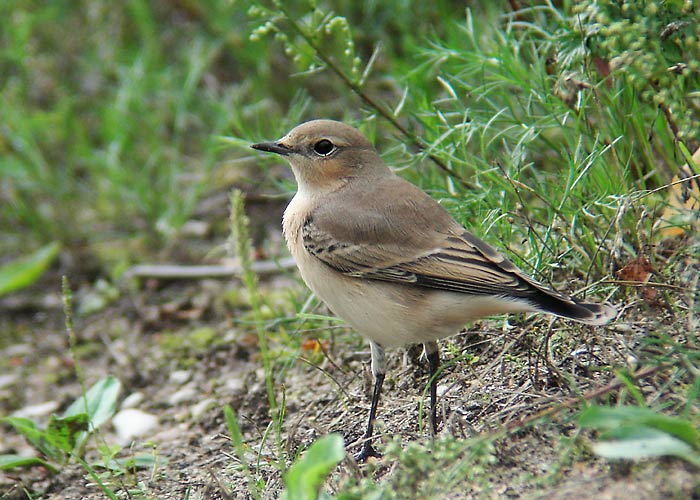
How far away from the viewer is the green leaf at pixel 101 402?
14.6 ft

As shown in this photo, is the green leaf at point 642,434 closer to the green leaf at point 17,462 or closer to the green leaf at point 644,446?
the green leaf at point 644,446

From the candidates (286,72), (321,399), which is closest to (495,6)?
(286,72)

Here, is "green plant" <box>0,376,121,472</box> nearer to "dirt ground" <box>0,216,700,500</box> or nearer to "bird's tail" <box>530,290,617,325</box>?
"dirt ground" <box>0,216,700,500</box>

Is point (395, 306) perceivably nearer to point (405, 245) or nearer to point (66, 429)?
point (405, 245)

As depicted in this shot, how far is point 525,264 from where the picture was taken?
4.18 metres

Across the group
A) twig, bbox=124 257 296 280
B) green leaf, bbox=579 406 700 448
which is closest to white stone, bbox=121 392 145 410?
twig, bbox=124 257 296 280

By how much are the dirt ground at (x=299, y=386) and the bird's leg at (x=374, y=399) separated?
8 centimetres

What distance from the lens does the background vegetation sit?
12.1 feet

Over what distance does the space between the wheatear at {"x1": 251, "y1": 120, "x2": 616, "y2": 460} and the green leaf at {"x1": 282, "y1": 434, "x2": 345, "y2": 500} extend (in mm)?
911

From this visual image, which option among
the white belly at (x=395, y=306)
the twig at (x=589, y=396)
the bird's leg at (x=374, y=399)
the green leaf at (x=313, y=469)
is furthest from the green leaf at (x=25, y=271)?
the twig at (x=589, y=396)

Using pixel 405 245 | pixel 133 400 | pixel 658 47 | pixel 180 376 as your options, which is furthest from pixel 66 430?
pixel 658 47

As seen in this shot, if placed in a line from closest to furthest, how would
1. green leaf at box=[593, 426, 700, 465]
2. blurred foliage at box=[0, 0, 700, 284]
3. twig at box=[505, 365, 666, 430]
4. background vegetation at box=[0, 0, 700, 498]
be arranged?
green leaf at box=[593, 426, 700, 465] < twig at box=[505, 365, 666, 430] < background vegetation at box=[0, 0, 700, 498] < blurred foliage at box=[0, 0, 700, 284]

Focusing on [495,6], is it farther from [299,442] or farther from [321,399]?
[299,442]

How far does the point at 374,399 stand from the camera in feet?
13.1
